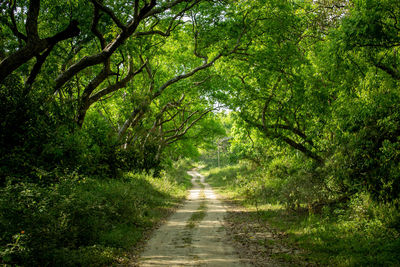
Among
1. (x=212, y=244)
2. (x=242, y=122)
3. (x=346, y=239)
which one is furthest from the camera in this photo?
(x=242, y=122)

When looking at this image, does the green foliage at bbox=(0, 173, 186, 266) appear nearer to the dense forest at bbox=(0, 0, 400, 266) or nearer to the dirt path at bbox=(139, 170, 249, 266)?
the dense forest at bbox=(0, 0, 400, 266)

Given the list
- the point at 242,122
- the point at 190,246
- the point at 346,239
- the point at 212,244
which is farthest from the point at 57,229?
the point at 242,122

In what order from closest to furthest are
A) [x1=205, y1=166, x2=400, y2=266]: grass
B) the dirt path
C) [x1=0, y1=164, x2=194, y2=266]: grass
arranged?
[x1=0, y1=164, x2=194, y2=266]: grass
[x1=205, y1=166, x2=400, y2=266]: grass
the dirt path

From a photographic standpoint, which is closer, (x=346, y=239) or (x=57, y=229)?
(x=57, y=229)

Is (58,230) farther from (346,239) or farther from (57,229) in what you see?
(346,239)

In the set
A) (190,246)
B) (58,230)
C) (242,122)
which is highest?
(242,122)

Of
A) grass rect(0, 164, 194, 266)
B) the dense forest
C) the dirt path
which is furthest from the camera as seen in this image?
the dirt path

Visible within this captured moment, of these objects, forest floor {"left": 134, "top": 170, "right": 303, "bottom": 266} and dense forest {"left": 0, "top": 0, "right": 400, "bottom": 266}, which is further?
forest floor {"left": 134, "top": 170, "right": 303, "bottom": 266}

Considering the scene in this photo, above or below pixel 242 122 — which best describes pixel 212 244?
below

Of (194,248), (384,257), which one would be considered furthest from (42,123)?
(384,257)

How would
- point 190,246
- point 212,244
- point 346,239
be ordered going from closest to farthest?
point 346,239 < point 190,246 < point 212,244

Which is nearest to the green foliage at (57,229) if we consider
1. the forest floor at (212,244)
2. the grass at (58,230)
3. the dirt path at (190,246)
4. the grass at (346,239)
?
the grass at (58,230)

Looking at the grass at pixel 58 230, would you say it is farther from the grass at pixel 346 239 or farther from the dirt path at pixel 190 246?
the grass at pixel 346 239

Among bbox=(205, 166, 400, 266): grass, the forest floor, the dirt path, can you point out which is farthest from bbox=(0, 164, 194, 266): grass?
bbox=(205, 166, 400, 266): grass
